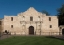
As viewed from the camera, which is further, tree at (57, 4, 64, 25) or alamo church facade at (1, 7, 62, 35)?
tree at (57, 4, 64, 25)

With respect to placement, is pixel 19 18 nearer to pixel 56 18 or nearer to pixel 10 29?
pixel 10 29

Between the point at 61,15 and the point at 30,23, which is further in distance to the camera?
the point at 61,15

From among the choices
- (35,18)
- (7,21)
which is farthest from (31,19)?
(7,21)

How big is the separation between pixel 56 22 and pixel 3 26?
15438 mm

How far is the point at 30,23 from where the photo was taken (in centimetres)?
4125

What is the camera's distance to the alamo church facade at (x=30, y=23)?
41.0 m

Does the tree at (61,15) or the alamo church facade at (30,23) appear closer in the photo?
the alamo church facade at (30,23)

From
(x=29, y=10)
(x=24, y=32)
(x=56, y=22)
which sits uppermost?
(x=29, y=10)

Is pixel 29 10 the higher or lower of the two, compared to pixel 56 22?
higher

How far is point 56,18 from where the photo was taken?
137ft

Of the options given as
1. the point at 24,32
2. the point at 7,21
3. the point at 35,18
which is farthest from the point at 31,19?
the point at 7,21

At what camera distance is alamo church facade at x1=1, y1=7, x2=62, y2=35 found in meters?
41.0

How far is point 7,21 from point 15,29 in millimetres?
3310

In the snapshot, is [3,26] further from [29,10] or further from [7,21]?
[29,10]
